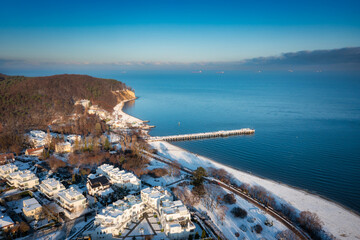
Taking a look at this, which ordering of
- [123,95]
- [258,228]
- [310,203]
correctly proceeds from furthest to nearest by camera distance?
[123,95] < [310,203] < [258,228]

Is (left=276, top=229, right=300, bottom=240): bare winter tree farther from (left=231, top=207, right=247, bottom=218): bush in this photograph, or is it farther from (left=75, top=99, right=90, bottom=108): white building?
(left=75, top=99, right=90, bottom=108): white building

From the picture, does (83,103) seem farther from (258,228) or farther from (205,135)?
(258,228)

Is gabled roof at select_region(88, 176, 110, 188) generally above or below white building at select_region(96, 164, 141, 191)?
above

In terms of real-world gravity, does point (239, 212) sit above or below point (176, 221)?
below

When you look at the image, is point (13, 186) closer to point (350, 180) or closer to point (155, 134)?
point (155, 134)

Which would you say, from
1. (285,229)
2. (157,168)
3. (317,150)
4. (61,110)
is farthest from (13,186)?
(317,150)

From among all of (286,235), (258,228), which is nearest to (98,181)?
(258,228)

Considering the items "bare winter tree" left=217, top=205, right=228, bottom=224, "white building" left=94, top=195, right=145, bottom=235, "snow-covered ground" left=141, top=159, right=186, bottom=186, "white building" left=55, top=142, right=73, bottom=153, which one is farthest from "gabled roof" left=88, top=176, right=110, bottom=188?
"white building" left=55, top=142, right=73, bottom=153

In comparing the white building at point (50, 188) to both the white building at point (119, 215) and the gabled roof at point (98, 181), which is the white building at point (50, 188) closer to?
the gabled roof at point (98, 181)
